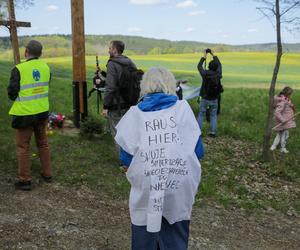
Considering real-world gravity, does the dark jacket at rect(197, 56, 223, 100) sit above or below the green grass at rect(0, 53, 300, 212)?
above

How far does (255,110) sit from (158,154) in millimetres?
11931

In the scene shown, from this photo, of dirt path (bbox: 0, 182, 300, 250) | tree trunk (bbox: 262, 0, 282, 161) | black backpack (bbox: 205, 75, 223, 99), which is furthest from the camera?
black backpack (bbox: 205, 75, 223, 99)

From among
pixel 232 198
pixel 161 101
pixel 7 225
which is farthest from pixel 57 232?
→ pixel 232 198

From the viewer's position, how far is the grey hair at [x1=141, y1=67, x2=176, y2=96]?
352 cm

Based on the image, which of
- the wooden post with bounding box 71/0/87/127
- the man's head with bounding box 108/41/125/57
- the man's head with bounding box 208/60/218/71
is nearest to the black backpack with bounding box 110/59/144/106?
the man's head with bounding box 108/41/125/57

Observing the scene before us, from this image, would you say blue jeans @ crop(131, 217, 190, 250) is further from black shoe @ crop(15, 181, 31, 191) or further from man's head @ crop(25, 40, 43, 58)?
man's head @ crop(25, 40, 43, 58)

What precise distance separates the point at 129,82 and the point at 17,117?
1.84 meters

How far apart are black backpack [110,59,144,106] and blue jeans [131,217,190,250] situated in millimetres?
3684

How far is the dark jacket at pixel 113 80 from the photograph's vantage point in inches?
274

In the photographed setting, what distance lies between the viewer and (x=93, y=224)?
5539 millimetres

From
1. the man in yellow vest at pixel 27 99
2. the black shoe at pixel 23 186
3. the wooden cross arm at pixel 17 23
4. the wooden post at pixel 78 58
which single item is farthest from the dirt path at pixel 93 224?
the wooden cross arm at pixel 17 23

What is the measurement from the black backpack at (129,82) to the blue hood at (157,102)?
347cm

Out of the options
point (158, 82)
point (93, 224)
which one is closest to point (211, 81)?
point (93, 224)

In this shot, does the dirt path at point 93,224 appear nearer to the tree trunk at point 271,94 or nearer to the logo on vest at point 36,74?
the logo on vest at point 36,74
